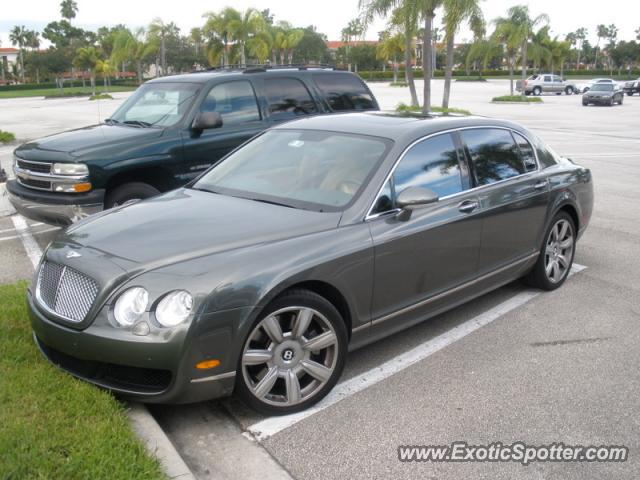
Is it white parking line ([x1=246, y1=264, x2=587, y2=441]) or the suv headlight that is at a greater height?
the suv headlight

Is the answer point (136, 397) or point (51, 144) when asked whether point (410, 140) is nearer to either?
point (136, 397)

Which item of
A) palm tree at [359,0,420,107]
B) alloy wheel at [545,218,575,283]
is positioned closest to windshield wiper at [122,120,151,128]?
alloy wheel at [545,218,575,283]

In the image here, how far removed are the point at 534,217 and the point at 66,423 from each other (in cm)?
391

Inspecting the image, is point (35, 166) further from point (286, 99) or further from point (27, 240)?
point (286, 99)

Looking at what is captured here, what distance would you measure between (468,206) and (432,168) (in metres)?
0.40

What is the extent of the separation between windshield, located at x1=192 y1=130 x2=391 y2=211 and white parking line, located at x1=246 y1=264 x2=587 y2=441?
1.11 m

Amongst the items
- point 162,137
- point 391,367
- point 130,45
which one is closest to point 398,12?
point 162,137

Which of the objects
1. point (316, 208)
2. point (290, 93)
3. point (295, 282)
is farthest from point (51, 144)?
point (295, 282)

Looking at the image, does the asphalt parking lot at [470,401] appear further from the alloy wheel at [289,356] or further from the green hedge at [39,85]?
the green hedge at [39,85]

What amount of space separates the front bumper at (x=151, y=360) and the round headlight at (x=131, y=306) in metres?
0.07

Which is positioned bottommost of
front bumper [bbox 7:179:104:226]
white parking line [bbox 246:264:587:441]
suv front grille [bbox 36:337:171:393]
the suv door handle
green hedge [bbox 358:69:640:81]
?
white parking line [bbox 246:264:587:441]

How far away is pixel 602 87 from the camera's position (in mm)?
40219

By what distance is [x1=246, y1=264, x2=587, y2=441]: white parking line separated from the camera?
366cm

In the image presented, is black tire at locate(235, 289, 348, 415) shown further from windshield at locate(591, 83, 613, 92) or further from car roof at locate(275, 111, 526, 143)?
windshield at locate(591, 83, 613, 92)
